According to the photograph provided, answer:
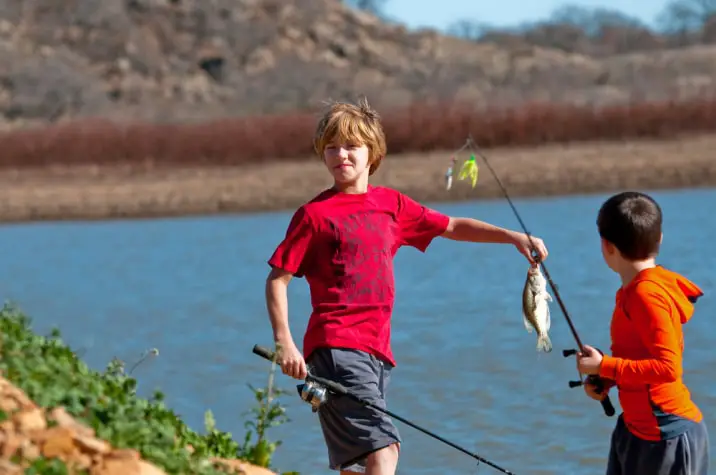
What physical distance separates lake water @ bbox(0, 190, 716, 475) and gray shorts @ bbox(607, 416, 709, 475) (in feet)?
7.83

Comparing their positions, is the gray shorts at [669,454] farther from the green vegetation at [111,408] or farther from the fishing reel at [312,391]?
the green vegetation at [111,408]

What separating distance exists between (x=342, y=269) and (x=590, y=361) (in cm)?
88

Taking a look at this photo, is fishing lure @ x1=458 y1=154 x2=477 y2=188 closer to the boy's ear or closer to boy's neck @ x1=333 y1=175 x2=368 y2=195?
boy's neck @ x1=333 y1=175 x2=368 y2=195

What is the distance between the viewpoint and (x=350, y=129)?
4.47 meters

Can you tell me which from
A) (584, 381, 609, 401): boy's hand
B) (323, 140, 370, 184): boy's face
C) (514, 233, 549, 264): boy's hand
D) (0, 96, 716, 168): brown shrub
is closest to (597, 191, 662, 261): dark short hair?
(584, 381, 609, 401): boy's hand

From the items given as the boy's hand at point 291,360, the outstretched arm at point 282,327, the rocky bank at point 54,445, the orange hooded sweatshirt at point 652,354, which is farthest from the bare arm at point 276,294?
the orange hooded sweatshirt at point 652,354

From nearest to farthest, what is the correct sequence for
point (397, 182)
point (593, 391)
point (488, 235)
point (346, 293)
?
point (593, 391)
point (346, 293)
point (488, 235)
point (397, 182)

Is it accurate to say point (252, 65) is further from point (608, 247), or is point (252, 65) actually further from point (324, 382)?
point (608, 247)

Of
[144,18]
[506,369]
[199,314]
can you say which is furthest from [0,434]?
[144,18]

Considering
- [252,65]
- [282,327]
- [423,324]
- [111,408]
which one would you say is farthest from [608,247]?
[252,65]

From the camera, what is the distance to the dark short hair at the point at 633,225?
384cm

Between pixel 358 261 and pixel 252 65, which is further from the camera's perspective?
pixel 252 65

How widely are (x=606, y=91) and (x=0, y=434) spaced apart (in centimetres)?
3782

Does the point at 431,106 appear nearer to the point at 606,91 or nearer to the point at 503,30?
the point at 606,91
